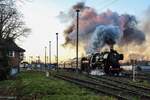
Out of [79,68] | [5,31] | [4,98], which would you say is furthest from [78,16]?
[4,98]

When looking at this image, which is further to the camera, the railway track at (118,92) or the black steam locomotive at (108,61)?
the black steam locomotive at (108,61)

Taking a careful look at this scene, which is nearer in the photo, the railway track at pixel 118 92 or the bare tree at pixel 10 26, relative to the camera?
the railway track at pixel 118 92

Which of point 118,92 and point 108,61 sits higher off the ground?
point 108,61

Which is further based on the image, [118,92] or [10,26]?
[10,26]

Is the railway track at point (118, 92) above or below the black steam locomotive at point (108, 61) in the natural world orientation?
below

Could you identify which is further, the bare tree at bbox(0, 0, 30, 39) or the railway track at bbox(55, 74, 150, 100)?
the bare tree at bbox(0, 0, 30, 39)

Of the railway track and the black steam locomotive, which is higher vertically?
the black steam locomotive

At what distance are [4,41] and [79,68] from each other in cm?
1529

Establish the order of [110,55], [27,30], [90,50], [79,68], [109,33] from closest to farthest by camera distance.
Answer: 1. [110,55]
2. [109,33]
3. [90,50]
4. [79,68]
5. [27,30]

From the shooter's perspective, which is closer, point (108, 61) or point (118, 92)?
point (118, 92)

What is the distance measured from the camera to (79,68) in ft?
224

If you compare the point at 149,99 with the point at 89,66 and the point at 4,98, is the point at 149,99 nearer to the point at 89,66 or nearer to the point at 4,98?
the point at 4,98

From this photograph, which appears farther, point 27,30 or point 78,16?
point 27,30

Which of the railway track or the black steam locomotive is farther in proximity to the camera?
the black steam locomotive
